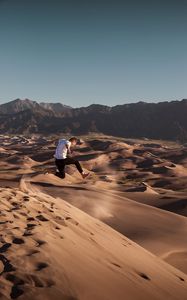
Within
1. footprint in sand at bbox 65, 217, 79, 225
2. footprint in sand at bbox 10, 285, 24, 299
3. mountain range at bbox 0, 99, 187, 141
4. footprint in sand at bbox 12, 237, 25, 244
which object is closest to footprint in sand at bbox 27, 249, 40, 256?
footprint in sand at bbox 12, 237, 25, 244

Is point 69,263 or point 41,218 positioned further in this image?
point 41,218

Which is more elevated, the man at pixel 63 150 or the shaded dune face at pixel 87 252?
the man at pixel 63 150

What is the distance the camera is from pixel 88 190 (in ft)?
52.6

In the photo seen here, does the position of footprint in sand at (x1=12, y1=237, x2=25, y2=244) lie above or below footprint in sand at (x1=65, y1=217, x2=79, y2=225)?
above

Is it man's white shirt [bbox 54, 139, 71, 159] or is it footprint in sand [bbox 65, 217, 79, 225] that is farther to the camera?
man's white shirt [bbox 54, 139, 71, 159]

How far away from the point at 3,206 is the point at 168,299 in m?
3.73

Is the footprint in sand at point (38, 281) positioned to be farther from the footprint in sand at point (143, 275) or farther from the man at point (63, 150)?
the man at point (63, 150)

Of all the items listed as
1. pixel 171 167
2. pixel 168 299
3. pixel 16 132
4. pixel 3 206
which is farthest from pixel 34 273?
pixel 16 132

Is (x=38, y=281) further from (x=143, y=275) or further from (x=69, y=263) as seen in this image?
(x=143, y=275)

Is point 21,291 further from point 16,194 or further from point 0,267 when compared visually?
point 16,194

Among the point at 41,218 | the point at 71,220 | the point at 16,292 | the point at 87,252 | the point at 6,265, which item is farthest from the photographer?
the point at 71,220

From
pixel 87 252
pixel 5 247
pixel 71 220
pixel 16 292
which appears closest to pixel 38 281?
pixel 16 292

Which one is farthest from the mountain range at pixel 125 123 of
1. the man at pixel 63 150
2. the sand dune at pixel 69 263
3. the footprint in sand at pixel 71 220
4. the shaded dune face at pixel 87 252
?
the sand dune at pixel 69 263

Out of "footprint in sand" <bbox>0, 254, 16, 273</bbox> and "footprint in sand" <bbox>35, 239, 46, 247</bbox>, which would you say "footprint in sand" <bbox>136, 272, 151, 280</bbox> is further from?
"footprint in sand" <bbox>0, 254, 16, 273</bbox>
